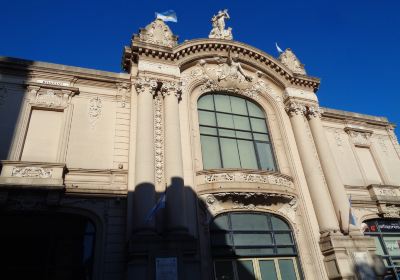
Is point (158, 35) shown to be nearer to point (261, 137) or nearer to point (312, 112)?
point (261, 137)

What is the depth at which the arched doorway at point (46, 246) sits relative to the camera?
10.1 metres

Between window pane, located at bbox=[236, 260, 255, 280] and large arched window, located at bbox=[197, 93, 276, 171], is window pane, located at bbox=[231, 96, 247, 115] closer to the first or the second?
large arched window, located at bbox=[197, 93, 276, 171]

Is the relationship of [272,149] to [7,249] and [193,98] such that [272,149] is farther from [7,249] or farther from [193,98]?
[7,249]

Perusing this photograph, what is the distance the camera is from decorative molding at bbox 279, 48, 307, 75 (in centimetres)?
1850

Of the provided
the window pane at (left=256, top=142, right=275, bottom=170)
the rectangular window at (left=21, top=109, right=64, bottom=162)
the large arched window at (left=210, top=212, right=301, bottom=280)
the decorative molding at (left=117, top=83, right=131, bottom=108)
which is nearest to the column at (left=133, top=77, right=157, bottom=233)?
the decorative molding at (left=117, top=83, right=131, bottom=108)

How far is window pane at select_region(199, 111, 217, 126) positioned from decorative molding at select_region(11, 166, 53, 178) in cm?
674

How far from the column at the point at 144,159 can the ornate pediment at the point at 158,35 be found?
2298 mm

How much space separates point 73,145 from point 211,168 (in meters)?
5.54

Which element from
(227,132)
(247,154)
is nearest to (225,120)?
(227,132)

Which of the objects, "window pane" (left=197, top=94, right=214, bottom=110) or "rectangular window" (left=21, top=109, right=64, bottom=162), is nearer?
"rectangular window" (left=21, top=109, right=64, bottom=162)

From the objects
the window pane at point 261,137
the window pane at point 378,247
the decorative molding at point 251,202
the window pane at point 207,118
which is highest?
the window pane at point 207,118

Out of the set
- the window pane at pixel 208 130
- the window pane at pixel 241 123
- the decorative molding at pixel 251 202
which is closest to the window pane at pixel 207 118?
the window pane at pixel 208 130

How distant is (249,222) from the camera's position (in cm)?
1314

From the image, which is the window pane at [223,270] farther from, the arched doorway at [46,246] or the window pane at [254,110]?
the window pane at [254,110]
